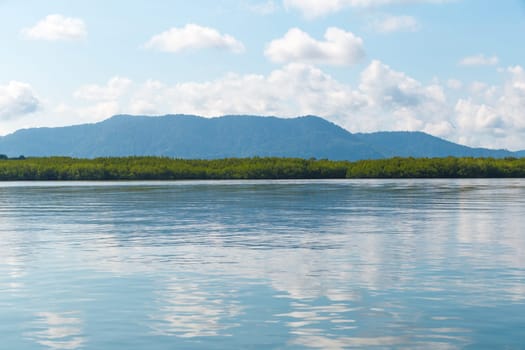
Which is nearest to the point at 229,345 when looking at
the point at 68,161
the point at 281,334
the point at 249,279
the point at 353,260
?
the point at 281,334

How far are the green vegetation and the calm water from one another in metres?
137

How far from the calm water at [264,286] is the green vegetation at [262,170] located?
13709 centimetres

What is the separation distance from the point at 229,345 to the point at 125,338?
207 cm

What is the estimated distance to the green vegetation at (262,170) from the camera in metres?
175

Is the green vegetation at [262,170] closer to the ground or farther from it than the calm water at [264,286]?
farther from it

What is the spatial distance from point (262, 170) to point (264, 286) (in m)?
158

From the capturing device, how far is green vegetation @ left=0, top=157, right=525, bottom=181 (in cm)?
17488

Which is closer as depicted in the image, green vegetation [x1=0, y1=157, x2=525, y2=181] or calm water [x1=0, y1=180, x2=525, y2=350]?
calm water [x1=0, y1=180, x2=525, y2=350]

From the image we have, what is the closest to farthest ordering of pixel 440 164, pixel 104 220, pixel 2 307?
1. pixel 2 307
2. pixel 104 220
3. pixel 440 164

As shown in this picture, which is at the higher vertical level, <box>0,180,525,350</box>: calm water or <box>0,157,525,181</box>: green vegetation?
<box>0,157,525,181</box>: green vegetation

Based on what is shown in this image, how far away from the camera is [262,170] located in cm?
17875

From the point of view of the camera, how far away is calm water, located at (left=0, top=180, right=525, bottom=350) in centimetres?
1523

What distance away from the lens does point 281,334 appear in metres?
15.2

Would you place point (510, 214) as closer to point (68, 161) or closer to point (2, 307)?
point (2, 307)
